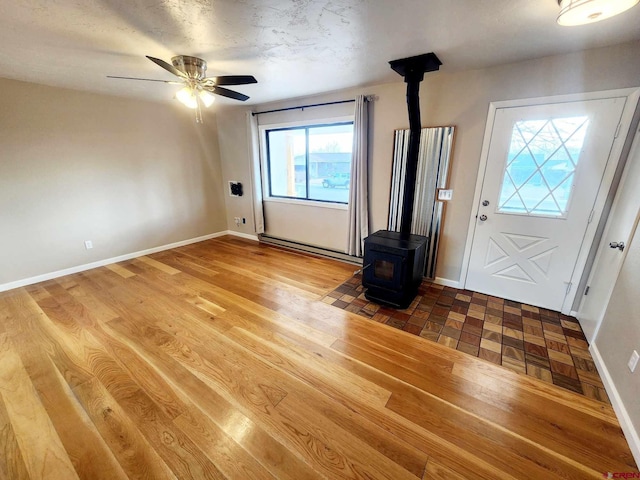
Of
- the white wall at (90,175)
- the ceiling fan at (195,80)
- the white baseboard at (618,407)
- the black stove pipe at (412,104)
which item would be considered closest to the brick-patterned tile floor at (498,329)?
the white baseboard at (618,407)

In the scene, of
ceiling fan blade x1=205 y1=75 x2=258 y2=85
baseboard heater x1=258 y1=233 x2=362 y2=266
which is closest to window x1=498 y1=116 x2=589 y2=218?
baseboard heater x1=258 y1=233 x2=362 y2=266

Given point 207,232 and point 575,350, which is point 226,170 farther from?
point 575,350

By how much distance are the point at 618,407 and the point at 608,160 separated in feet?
6.36

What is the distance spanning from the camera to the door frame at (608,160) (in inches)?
83.0

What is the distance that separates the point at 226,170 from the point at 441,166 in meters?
3.91

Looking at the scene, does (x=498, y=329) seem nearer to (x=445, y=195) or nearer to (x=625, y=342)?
(x=625, y=342)

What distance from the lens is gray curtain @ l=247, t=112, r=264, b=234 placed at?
14.6 ft

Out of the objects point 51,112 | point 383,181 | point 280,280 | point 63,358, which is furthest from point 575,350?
point 51,112

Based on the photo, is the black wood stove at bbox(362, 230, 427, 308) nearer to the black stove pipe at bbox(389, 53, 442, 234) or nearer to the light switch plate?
the black stove pipe at bbox(389, 53, 442, 234)

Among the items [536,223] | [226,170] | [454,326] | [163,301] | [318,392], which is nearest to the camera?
[318,392]

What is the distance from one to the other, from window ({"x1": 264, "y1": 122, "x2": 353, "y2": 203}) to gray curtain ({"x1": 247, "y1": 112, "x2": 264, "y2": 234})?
0.16 m

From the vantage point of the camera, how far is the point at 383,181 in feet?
11.3

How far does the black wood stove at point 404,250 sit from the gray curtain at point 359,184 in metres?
0.69

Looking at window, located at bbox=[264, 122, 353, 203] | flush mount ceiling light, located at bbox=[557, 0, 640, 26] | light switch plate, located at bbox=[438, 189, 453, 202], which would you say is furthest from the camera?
window, located at bbox=[264, 122, 353, 203]
